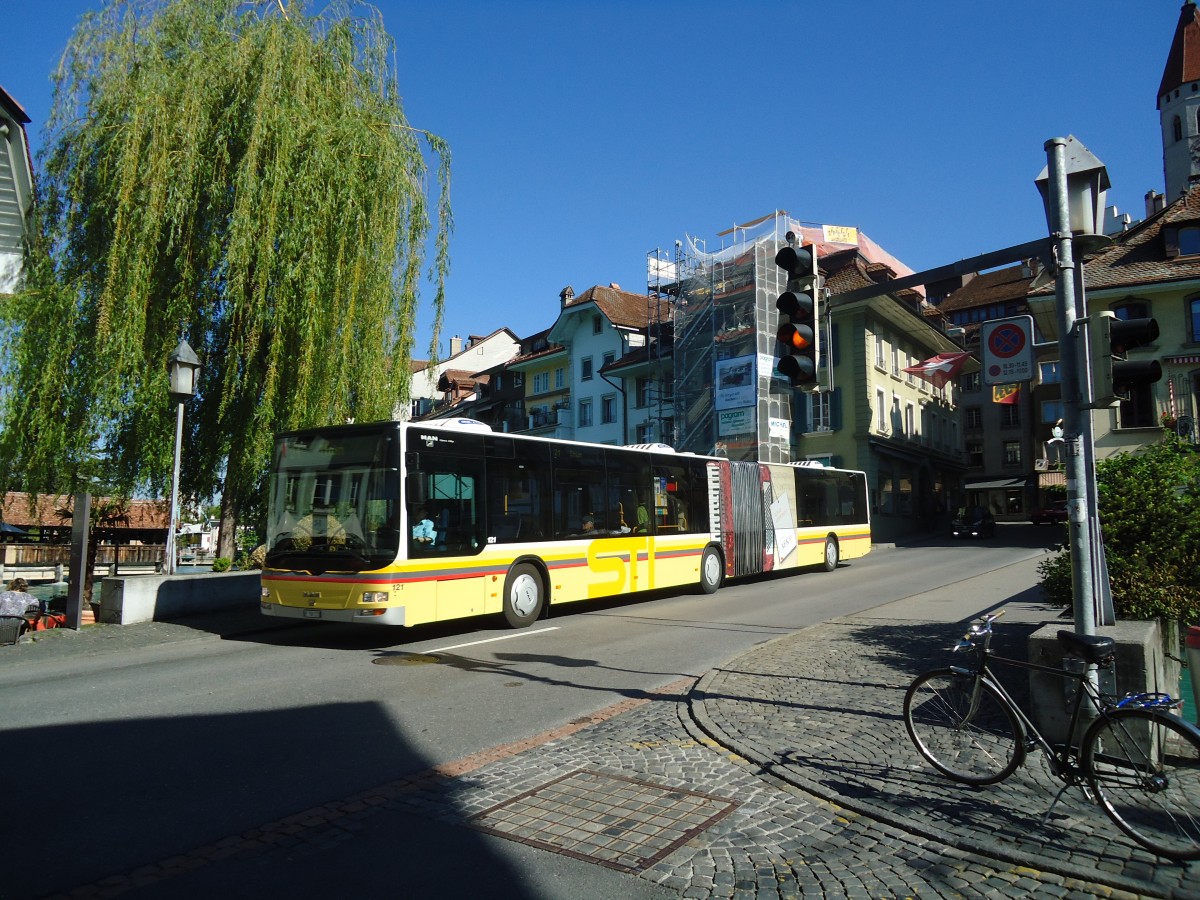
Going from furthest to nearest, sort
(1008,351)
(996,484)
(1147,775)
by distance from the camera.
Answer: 1. (996,484)
2. (1008,351)
3. (1147,775)

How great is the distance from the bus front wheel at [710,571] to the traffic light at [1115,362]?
11.9 meters

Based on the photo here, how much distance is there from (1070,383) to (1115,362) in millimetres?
284

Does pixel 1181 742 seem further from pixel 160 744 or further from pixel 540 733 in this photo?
pixel 160 744

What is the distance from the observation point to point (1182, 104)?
83625 millimetres

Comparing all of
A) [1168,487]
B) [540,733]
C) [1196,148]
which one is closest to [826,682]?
[540,733]

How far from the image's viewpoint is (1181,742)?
3900mm

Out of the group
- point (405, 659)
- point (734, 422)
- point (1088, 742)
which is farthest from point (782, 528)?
point (734, 422)

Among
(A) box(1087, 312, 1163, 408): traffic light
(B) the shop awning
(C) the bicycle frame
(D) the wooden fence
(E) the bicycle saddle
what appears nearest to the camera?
(C) the bicycle frame

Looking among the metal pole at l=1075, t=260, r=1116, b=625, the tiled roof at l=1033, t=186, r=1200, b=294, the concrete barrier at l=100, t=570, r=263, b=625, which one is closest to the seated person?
the concrete barrier at l=100, t=570, r=263, b=625

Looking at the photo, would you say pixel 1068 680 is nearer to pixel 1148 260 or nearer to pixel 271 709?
pixel 271 709

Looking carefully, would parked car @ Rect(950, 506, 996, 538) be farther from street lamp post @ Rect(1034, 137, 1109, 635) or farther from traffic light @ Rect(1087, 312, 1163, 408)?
traffic light @ Rect(1087, 312, 1163, 408)

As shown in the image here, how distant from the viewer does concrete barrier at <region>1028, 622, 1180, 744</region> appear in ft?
16.6

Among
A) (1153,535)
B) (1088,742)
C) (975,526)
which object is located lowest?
(1088,742)

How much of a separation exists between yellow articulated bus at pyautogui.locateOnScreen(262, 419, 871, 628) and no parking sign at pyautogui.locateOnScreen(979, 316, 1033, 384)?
6840 mm
